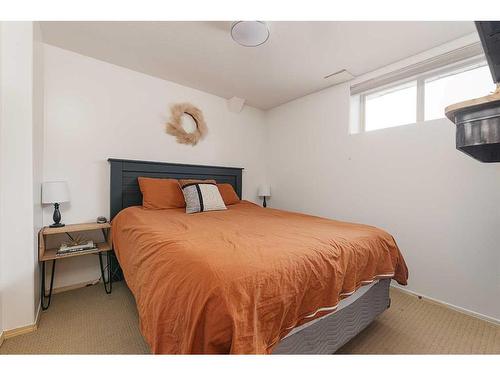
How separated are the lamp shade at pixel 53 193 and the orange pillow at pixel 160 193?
24.3 inches

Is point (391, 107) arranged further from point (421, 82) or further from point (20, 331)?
point (20, 331)

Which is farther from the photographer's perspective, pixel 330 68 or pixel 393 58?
pixel 330 68

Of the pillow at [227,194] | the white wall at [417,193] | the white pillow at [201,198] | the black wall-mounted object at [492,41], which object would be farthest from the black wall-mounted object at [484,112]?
the pillow at [227,194]

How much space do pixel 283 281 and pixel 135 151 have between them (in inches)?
88.0

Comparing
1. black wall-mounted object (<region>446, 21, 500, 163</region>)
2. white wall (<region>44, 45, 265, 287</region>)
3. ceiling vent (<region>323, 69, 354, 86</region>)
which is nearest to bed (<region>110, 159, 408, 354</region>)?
black wall-mounted object (<region>446, 21, 500, 163</region>)

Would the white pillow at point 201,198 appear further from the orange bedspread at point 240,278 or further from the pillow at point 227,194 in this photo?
the orange bedspread at point 240,278

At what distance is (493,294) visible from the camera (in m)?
1.68

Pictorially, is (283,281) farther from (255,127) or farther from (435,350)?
(255,127)

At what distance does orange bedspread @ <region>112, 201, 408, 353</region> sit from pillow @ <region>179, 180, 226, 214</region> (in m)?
0.73

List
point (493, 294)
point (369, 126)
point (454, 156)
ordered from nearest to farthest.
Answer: point (493, 294)
point (454, 156)
point (369, 126)

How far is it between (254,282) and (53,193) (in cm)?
192

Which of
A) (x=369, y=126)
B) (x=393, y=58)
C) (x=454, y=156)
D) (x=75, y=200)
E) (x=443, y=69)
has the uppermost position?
(x=393, y=58)

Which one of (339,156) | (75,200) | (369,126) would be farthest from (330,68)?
(75,200)

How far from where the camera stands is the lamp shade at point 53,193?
181cm
